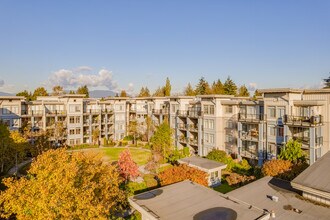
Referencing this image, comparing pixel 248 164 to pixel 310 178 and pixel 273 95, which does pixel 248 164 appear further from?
pixel 310 178

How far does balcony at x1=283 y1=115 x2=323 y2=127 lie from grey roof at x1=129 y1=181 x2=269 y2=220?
1842 cm

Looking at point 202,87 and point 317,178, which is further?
point 202,87

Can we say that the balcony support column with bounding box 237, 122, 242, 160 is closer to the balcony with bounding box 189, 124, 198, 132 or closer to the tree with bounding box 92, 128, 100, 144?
the balcony with bounding box 189, 124, 198, 132

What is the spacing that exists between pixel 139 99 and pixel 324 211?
2079 inches

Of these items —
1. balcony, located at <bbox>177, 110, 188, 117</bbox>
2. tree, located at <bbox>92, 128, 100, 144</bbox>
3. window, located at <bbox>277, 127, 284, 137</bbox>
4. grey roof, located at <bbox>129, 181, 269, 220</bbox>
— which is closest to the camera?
grey roof, located at <bbox>129, 181, 269, 220</bbox>

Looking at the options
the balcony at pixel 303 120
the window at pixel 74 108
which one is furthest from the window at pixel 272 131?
the window at pixel 74 108

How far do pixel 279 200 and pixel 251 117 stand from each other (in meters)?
21.8

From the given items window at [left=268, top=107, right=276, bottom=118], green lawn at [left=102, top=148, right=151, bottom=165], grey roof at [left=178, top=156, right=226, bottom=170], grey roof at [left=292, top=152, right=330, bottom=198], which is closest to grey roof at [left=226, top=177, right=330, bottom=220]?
grey roof at [left=292, top=152, right=330, bottom=198]

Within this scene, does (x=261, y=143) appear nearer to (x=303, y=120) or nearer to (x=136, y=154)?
(x=303, y=120)

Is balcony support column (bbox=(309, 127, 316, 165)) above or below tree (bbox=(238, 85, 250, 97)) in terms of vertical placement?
below

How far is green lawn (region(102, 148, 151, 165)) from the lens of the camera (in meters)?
43.8

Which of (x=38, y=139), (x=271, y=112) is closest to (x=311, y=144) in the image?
(x=271, y=112)

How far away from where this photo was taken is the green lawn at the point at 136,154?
4375 centimetres

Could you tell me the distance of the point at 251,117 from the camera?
3847cm
